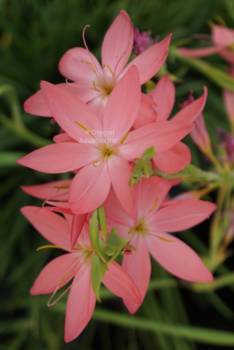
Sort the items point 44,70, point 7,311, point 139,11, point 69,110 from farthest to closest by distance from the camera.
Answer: point 7,311
point 44,70
point 139,11
point 69,110

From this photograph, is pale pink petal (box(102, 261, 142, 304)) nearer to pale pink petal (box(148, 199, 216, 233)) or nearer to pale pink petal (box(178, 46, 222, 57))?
pale pink petal (box(148, 199, 216, 233))

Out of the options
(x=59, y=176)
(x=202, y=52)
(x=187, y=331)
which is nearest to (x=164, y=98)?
(x=202, y=52)

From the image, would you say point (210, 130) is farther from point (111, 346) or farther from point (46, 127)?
point (111, 346)

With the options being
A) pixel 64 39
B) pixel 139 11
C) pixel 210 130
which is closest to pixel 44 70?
pixel 64 39

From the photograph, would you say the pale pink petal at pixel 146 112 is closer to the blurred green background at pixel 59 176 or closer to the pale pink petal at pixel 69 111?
the pale pink petal at pixel 69 111

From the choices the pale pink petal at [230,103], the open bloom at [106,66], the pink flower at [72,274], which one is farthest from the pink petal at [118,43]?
the pale pink petal at [230,103]

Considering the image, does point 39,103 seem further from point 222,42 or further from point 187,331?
point 187,331
